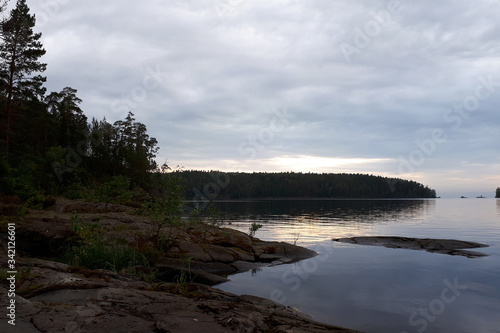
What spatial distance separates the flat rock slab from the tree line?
727 inches

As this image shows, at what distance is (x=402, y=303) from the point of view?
12305 mm

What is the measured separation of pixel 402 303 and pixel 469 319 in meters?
2.09

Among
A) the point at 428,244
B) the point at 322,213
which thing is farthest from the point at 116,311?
the point at 322,213

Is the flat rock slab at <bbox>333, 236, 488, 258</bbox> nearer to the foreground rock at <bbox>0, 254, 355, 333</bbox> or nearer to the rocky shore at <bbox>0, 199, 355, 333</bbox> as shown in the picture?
the rocky shore at <bbox>0, 199, 355, 333</bbox>

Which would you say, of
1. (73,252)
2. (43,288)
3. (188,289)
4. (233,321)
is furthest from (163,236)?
(233,321)

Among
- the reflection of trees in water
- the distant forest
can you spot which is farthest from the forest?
the distant forest

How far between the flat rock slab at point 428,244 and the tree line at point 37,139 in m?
18.5

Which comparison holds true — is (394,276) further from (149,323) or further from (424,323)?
(149,323)

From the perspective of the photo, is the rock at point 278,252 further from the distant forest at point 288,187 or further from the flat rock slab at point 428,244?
the distant forest at point 288,187

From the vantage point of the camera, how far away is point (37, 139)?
48.0 metres

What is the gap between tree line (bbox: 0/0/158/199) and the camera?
94.4 feet

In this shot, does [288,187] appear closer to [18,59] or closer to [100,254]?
[18,59]

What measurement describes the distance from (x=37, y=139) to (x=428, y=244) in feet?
164

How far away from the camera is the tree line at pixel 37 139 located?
28781 mm
